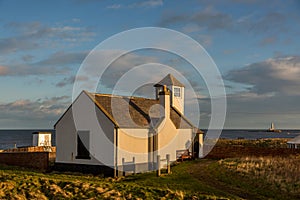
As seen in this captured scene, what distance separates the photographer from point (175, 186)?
2181 centimetres

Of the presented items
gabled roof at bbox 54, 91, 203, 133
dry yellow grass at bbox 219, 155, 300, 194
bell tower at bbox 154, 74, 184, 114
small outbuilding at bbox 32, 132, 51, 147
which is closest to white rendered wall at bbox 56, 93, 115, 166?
gabled roof at bbox 54, 91, 203, 133

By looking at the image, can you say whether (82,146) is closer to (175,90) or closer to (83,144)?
(83,144)

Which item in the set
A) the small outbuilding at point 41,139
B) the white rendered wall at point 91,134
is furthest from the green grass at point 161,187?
the small outbuilding at point 41,139

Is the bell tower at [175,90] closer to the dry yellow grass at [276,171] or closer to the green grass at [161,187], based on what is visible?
the dry yellow grass at [276,171]

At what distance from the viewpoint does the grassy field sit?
64.8 feet

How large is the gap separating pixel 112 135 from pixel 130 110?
14.0ft

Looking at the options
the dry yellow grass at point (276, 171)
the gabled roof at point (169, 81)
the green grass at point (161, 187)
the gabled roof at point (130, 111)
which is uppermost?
the gabled roof at point (169, 81)

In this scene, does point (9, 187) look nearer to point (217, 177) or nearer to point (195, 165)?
point (217, 177)

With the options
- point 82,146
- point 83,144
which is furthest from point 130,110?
point 82,146

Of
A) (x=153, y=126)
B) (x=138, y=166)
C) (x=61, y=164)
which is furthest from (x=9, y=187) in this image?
(x=153, y=126)

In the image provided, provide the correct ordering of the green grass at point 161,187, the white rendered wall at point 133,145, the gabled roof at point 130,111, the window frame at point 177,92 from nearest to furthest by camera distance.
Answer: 1. the green grass at point 161,187
2. the white rendered wall at point 133,145
3. the gabled roof at point 130,111
4. the window frame at point 177,92

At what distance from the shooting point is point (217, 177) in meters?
24.8

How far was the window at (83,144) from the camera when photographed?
28141mm

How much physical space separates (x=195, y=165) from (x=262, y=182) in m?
9.28
